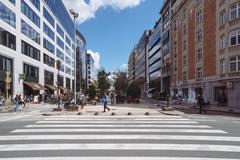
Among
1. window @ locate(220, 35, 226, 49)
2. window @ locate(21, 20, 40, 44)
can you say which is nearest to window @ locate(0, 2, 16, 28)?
window @ locate(21, 20, 40, 44)

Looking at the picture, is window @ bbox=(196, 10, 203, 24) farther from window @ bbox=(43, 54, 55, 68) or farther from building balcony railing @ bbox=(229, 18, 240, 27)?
window @ bbox=(43, 54, 55, 68)

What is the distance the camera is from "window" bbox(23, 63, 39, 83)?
2006 inches

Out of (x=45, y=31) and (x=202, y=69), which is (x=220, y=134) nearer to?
(x=202, y=69)

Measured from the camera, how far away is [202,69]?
47.5 metres

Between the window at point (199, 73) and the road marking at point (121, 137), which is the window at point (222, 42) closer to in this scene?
the window at point (199, 73)

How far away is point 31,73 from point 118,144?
46777 millimetres

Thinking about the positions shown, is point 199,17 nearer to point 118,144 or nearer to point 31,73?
point 31,73

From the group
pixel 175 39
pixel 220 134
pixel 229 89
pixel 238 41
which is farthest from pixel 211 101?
pixel 220 134

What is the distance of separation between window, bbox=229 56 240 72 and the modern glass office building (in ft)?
84.4

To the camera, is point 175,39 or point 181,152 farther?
point 175,39

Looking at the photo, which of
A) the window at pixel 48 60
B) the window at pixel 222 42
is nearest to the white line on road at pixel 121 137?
the window at pixel 222 42

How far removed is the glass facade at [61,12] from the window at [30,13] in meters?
9.31

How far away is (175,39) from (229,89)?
102ft

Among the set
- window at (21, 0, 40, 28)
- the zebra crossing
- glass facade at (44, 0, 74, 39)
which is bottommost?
the zebra crossing
